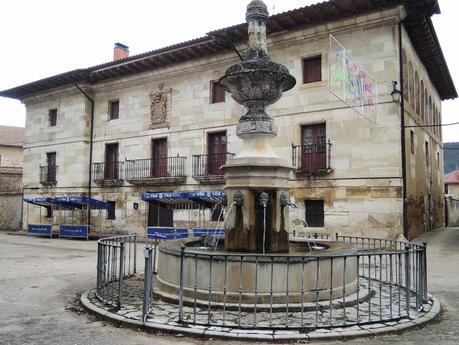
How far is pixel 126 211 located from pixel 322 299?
16605 mm

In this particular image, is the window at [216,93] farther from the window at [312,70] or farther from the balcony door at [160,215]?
the balcony door at [160,215]

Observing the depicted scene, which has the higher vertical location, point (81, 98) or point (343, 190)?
point (81, 98)

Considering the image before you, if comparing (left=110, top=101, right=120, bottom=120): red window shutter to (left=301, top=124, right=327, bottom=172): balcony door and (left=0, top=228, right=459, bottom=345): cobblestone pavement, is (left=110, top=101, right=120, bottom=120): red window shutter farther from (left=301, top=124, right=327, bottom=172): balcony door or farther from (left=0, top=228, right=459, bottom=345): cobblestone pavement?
(left=0, top=228, right=459, bottom=345): cobblestone pavement

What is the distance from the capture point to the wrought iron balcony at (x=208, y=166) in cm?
1848

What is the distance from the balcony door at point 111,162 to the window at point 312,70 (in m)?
10.7

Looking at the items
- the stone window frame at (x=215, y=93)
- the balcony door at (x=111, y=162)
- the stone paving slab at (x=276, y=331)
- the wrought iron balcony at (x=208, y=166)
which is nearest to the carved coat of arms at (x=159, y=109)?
the stone window frame at (x=215, y=93)

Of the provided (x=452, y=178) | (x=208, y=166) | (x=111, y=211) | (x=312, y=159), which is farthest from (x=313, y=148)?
(x=452, y=178)

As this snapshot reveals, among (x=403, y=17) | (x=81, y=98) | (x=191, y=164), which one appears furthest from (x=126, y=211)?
(x=403, y=17)

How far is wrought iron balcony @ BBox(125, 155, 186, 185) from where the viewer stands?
1964 cm

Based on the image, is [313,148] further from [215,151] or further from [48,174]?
[48,174]

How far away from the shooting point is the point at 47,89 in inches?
977

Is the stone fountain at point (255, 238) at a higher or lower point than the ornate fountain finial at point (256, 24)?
lower

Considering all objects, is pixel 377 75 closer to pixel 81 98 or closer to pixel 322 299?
pixel 322 299

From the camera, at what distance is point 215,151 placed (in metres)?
19.1
